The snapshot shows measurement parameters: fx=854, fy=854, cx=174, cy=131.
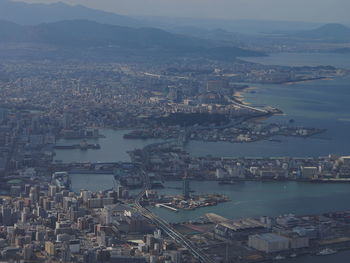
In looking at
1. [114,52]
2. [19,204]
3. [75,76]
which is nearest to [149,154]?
[19,204]

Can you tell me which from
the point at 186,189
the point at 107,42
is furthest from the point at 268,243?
the point at 107,42

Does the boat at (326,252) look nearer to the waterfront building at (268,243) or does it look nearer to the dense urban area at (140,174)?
the dense urban area at (140,174)

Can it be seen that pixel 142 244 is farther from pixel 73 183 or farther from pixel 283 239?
pixel 73 183

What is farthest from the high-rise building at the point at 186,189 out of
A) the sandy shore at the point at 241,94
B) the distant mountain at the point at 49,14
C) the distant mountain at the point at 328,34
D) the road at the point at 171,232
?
the distant mountain at the point at 328,34

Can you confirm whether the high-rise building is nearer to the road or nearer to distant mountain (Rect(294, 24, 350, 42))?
the road

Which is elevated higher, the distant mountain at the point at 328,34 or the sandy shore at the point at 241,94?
the distant mountain at the point at 328,34

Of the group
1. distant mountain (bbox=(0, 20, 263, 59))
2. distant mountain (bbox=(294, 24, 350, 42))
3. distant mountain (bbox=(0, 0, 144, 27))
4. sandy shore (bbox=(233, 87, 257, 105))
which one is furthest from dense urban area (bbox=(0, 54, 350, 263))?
distant mountain (bbox=(294, 24, 350, 42))
